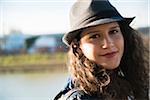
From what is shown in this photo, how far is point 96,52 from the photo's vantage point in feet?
Answer: 3.92

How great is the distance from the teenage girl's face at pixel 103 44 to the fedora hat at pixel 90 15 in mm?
24

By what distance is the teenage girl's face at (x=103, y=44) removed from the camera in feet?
3.89

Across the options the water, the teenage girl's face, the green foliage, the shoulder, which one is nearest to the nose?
the teenage girl's face

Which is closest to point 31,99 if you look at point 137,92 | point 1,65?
point 1,65

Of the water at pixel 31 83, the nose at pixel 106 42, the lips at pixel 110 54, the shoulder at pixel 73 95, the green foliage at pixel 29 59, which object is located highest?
the nose at pixel 106 42

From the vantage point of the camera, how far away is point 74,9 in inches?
48.9

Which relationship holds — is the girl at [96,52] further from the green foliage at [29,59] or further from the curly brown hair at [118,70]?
the green foliage at [29,59]

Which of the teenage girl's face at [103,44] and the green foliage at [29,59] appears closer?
the teenage girl's face at [103,44]

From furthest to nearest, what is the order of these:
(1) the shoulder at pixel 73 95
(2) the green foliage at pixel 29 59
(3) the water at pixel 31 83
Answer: (2) the green foliage at pixel 29 59
(3) the water at pixel 31 83
(1) the shoulder at pixel 73 95

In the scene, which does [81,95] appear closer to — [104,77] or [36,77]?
[104,77]

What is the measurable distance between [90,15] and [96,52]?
0.41 ft

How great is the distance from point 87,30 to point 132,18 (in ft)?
0.72

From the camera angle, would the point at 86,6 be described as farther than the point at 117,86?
No

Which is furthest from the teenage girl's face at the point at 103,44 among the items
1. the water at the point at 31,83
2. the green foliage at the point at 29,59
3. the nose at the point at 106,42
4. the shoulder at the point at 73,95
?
the green foliage at the point at 29,59
